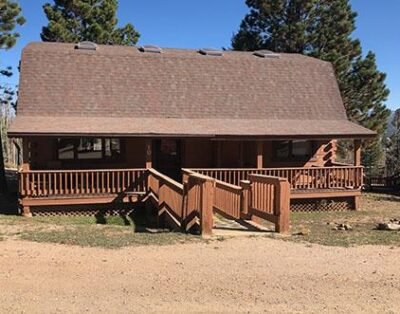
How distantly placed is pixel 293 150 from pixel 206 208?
10.5 meters

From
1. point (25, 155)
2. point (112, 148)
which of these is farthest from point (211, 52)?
point (25, 155)

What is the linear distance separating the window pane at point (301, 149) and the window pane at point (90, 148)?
7.78 m

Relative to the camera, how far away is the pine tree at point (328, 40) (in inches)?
1172

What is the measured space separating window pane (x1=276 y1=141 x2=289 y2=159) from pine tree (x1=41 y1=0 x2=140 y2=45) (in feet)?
51.4

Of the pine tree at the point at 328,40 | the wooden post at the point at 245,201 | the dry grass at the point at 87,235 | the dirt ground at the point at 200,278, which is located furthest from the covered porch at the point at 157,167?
the pine tree at the point at 328,40

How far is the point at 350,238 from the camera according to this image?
1080 centimetres

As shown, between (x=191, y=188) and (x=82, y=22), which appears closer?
(x=191, y=188)

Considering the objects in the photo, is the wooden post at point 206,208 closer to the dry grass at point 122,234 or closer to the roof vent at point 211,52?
the dry grass at point 122,234

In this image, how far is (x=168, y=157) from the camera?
2002cm

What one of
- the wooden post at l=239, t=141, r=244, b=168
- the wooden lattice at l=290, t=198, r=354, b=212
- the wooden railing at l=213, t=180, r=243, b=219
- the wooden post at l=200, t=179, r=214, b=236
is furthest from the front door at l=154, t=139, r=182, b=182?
the wooden post at l=200, t=179, r=214, b=236

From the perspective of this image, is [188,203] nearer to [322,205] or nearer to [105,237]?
[105,237]

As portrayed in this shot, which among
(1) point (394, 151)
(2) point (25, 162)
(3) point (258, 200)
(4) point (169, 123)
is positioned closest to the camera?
(3) point (258, 200)

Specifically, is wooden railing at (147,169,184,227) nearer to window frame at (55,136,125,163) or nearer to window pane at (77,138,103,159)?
window frame at (55,136,125,163)

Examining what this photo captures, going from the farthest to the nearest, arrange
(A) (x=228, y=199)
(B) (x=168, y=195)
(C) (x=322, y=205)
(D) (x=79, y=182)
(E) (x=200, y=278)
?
(C) (x=322, y=205)
(D) (x=79, y=182)
(B) (x=168, y=195)
(A) (x=228, y=199)
(E) (x=200, y=278)
